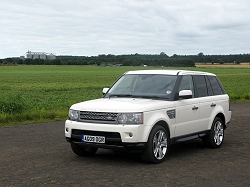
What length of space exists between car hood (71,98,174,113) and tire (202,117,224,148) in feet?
5.95

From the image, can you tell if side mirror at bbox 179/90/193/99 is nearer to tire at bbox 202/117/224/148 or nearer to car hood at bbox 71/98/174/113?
car hood at bbox 71/98/174/113

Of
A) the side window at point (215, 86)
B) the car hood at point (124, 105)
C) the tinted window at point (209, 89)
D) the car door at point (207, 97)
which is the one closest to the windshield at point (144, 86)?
the car hood at point (124, 105)

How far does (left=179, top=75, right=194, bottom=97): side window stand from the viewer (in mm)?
9120

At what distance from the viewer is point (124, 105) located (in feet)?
25.7

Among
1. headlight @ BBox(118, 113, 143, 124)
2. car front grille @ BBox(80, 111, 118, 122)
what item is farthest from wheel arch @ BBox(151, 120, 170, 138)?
car front grille @ BBox(80, 111, 118, 122)

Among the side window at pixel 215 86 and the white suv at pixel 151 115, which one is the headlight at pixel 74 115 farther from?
the side window at pixel 215 86

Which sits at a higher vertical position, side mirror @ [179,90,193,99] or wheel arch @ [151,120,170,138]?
side mirror @ [179,90,193,99]

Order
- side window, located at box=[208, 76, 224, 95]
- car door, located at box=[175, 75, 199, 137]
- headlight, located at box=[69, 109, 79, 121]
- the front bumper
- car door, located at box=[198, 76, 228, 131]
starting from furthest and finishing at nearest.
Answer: side window, located at box=[208, 76, 224, 95]
car door, located at box=[198, 76, 228, 131]
car door, located at box=[175, 75, 199, 137]
headlight, located at box=[69, 109, 79, 121]
the front bumper

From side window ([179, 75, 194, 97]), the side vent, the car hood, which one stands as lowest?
the side vent

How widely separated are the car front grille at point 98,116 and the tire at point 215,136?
2994 mm

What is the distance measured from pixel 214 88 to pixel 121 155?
2.83m

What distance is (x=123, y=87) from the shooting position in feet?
30.3

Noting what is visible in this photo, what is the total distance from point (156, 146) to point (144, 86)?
1474mm

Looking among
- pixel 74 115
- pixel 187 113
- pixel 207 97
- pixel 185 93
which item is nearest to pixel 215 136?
pixel 207 97
